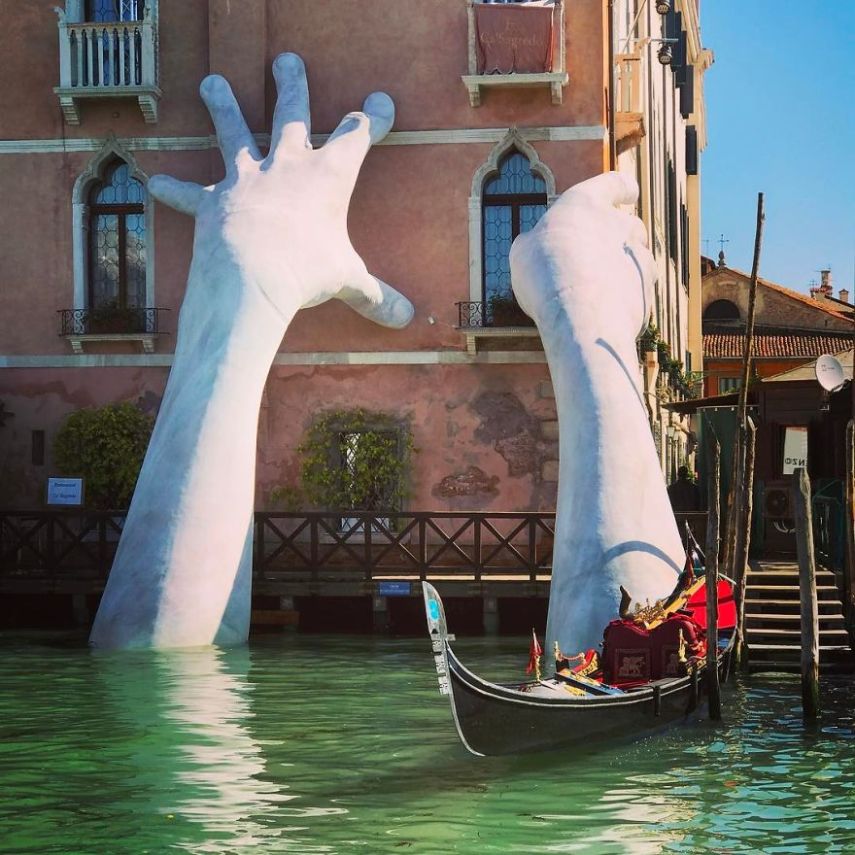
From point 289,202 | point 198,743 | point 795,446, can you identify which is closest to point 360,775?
point 198,743

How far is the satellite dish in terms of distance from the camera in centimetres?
2111

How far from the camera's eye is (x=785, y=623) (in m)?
19.3

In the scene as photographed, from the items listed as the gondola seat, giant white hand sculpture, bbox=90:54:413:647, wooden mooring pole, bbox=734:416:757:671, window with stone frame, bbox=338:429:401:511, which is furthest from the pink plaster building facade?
the gondola seat

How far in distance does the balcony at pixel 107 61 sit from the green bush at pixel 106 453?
4.42 m

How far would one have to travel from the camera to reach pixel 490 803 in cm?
1208

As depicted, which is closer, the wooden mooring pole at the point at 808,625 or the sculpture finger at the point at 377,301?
the wooden mooring pole at the point at 808,625

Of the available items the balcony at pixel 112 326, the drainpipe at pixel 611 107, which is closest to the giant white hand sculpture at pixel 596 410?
the drainpipe at pixel 611 107

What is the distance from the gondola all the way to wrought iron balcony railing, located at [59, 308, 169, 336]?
1183 cm

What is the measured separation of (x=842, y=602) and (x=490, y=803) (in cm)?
827

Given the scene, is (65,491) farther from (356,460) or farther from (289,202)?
(289,202)

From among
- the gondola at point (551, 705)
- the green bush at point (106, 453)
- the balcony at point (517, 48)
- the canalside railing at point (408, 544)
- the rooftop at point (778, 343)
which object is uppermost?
the balcony at point (517, 48)

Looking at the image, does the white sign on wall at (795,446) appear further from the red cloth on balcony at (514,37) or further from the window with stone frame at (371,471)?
the red cloth on balcony at (514,37)

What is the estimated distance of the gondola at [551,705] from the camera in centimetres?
1294

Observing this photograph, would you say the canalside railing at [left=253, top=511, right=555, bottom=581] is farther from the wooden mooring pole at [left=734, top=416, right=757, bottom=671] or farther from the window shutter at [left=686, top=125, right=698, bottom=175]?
the window shutter at [left=686, top=125, right=698, bottom=175]
